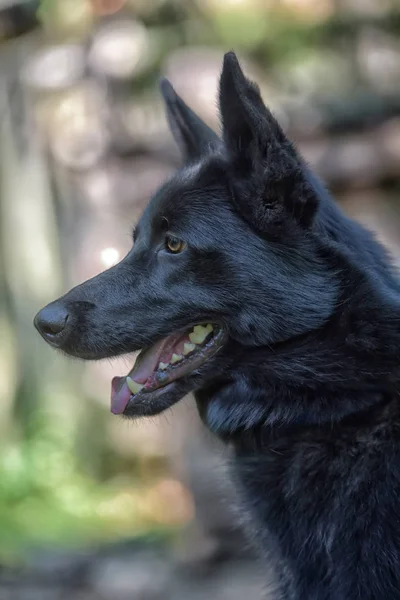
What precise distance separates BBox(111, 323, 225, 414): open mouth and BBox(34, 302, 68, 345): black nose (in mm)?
228

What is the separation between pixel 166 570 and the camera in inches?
185

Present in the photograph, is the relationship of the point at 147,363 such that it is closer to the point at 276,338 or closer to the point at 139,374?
the point at 139,374

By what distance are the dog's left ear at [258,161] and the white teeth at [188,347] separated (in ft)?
1.27

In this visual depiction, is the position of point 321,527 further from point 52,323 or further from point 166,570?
point 166,570

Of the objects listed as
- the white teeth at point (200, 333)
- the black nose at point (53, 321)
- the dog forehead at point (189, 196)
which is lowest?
the white teeth at point (200, 333)

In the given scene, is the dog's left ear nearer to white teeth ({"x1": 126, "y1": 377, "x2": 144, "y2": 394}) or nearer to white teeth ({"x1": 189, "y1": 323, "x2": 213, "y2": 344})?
white teeth ({"x1": 189, "y1": 323, "x2": 213, "y2": 344})

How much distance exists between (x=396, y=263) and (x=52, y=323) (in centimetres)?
107

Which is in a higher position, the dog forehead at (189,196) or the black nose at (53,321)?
the dog forehead at (189,196)

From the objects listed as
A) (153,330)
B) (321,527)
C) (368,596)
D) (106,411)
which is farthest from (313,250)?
(106,411)

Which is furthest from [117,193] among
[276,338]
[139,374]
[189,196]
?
[276,338]

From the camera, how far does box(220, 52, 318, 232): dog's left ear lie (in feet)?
6.35

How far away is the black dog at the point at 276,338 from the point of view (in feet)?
6.78

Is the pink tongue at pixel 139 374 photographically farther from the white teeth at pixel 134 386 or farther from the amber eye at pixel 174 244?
the amber eye at pixel 174 244

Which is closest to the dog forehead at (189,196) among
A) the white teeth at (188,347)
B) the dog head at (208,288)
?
the dog head at (208,288)
